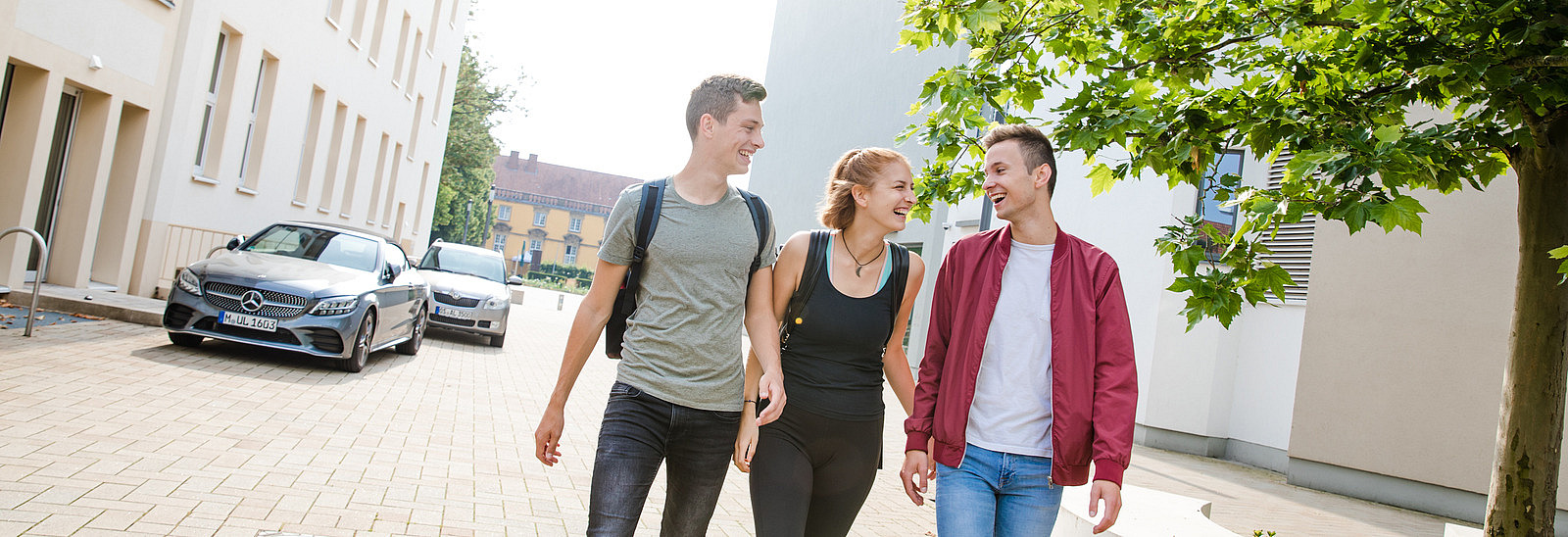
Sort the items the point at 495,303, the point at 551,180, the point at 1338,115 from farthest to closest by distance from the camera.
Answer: the point at 551,180 < the point at 495,303 < the point at 1338,115

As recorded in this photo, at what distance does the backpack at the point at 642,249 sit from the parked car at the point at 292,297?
7.47 m

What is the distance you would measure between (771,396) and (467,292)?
13.5 metres

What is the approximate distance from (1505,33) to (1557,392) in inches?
70.3

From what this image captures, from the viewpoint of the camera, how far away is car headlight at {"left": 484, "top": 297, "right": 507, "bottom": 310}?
15.9 m

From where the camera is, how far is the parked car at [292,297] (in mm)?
9695

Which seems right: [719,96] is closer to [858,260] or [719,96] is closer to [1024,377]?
[858,260]

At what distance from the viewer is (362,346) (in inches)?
424

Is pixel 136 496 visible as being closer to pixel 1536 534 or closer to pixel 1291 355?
pixel 1536 534

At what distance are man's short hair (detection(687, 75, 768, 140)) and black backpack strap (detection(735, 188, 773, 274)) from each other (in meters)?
0.31

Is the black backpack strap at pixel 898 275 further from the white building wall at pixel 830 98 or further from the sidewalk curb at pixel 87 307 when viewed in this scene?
the white building wall at pixel 830 98

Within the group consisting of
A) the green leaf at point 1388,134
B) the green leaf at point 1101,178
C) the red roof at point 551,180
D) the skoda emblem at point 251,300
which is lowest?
the skoda emblem at point 251,300

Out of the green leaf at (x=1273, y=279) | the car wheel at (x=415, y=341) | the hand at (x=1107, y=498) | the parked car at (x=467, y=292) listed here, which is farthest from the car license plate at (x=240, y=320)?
the hand at (x=1107, y=498)

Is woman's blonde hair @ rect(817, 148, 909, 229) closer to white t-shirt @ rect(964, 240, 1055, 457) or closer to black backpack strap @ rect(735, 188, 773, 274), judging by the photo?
black backpack strap @ rect(735, 188, 773, 274)

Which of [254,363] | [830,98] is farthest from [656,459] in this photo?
[830,98]
